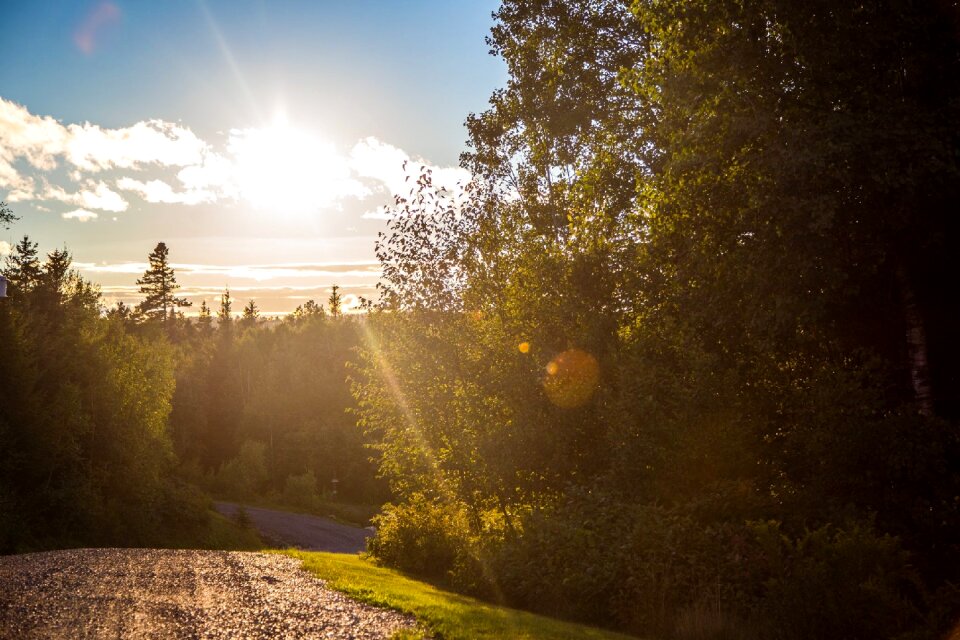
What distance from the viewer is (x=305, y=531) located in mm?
43281

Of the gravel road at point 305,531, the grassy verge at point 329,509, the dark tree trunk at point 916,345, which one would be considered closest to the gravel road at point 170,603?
the dark tree trunk at point 916,345

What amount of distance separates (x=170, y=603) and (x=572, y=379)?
9.55m

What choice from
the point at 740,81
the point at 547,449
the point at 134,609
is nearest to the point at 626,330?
the point at 547,449

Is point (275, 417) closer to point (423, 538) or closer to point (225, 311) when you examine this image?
point (225, 311)

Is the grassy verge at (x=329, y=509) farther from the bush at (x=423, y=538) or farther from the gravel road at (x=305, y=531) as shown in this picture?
the bush at (x=423, y=538)

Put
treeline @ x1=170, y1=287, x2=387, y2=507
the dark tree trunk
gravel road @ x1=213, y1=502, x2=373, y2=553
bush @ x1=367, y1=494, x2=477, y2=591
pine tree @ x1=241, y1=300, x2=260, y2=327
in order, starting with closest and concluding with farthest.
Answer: the dark tree trunk < bush @ x1=367, y1=494, x2=477, y2=591 < gravel road @ x1=213, y1=502, x2=373, y2=553 < treeline @ x1=170, y1=287, x2=387, y2=507 < pine tree @ x1=241, y1=300, x2=260, y2=327

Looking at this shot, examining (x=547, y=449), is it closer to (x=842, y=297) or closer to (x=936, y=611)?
(x=842, y=297)

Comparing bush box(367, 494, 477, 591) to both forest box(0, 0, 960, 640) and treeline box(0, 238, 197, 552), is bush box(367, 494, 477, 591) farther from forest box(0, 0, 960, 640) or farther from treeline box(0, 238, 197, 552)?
treeline box(0, 238, 197, 552)

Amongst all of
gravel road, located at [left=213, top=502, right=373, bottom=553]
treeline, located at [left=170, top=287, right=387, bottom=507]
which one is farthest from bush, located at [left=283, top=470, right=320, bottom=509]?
gravel road, located at [left=213, top=502, right=373, bottom=553]

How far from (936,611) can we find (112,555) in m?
16.3

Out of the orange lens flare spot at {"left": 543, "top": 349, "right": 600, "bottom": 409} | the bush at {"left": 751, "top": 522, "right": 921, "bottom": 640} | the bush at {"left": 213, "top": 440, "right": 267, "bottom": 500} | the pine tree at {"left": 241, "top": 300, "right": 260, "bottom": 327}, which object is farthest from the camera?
the pine tree at {"left": 241, "top": 300, "right": 260, "bottom": 327}

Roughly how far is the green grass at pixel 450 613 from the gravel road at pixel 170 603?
15.2 inches

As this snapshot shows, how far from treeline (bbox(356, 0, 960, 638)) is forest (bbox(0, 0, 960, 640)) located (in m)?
0.06

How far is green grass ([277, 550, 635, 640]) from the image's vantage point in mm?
10188
